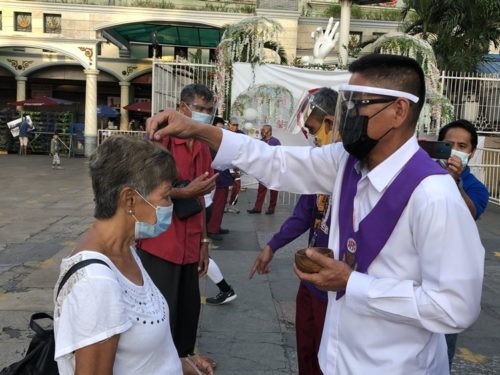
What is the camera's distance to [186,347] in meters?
3.49

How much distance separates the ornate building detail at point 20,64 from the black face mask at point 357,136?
25.5m

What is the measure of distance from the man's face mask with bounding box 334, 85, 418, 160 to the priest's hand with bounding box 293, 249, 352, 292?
411 millimetres

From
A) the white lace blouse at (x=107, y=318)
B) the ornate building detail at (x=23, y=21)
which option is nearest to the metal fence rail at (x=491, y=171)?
the white lace blouse at (x=107, y=318)

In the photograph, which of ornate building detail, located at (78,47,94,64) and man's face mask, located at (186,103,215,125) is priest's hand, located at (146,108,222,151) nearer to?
man's face mask, located at (186,103,215,125)

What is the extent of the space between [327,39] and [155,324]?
11628 millimetres

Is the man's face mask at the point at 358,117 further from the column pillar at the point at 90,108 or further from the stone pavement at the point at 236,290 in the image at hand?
the column pillar at the point at 90,108

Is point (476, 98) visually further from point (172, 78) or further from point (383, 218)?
point (383, 218)

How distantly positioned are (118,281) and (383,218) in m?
0.91

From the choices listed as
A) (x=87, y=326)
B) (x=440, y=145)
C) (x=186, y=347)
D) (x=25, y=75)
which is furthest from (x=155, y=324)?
(x=25, y=75)

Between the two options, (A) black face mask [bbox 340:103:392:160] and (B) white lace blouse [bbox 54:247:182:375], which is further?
(A) black face mask [bbox 340:103:392:160]

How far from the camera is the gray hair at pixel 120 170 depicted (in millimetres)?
1767

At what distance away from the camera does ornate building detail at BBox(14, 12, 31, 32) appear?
2123cm

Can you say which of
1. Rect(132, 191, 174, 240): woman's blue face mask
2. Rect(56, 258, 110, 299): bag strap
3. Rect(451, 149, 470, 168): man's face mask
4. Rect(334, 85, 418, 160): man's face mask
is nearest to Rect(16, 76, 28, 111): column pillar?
Rect(451, 149, 470, 168): man's face mask

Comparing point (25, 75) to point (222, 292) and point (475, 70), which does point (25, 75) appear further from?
point (222, 292)
